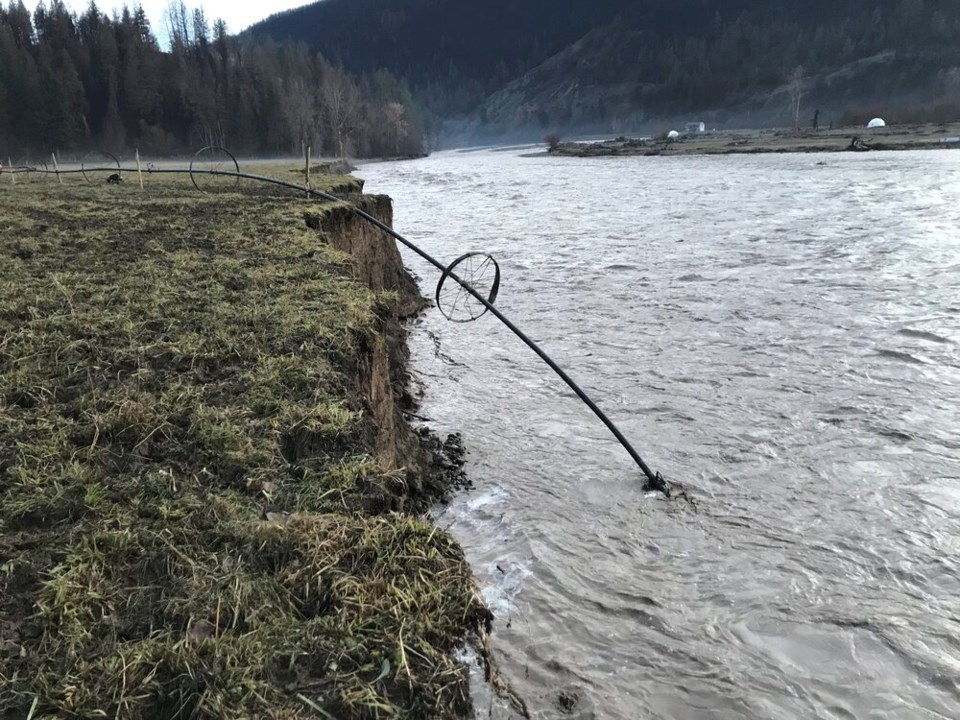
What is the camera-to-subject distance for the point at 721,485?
22.0ft

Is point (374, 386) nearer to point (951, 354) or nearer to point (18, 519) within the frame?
point (18, 519)

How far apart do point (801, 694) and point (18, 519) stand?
4.80m

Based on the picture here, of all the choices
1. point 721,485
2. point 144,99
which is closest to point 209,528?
point 721,485

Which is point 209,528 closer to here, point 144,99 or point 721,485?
point 721,485

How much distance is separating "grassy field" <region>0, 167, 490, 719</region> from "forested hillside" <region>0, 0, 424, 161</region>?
93.7 metres

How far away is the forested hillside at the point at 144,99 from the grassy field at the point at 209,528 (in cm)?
9370

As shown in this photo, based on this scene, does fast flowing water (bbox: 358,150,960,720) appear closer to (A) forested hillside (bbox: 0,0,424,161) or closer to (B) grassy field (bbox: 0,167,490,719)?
(B) grassy field (bbox: 0,167,490,719)

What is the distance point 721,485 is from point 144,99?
12125cm

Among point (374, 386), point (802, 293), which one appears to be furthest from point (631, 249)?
point (374, 386)

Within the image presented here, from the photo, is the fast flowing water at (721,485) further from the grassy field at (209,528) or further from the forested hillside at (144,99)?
the forested hillside at (144,99)

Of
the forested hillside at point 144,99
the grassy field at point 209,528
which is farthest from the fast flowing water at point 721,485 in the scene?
the forested hillside at point 144,99

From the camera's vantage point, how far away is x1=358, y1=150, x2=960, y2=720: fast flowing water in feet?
14.4

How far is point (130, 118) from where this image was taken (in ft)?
342

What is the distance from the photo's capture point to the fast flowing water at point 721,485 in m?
4.39
